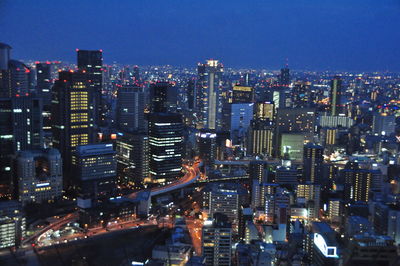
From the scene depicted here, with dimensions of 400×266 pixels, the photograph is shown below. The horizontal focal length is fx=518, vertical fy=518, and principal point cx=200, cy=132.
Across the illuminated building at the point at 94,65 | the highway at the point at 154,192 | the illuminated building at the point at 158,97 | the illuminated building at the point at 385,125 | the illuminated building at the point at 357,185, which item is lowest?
the highway at the point at 154,192

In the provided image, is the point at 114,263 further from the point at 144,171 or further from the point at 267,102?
the point at 267,102

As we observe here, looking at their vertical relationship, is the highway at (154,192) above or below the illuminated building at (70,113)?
below

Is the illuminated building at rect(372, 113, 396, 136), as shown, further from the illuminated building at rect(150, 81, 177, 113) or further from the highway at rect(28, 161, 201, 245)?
the illuminated building at rect(150, 81, 177, 113)

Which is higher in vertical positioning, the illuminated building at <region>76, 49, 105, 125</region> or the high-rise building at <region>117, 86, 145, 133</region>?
the illuminated building at <region>76, 49, 105, 125</region>

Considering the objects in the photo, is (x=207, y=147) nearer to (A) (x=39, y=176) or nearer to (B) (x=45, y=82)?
(A) (x=39, y=176)

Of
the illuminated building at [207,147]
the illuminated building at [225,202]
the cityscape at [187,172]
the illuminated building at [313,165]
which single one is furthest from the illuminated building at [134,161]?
the illuminated building at [313,165]

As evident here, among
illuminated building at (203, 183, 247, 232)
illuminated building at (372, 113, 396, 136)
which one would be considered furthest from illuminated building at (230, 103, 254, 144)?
illuminated building at (203, 183, 247, 232)

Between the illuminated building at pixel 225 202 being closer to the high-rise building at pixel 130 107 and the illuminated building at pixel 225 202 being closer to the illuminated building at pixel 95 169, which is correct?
the illuminated building at pixel 95 169

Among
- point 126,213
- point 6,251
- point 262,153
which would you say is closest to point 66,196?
point 126,213
